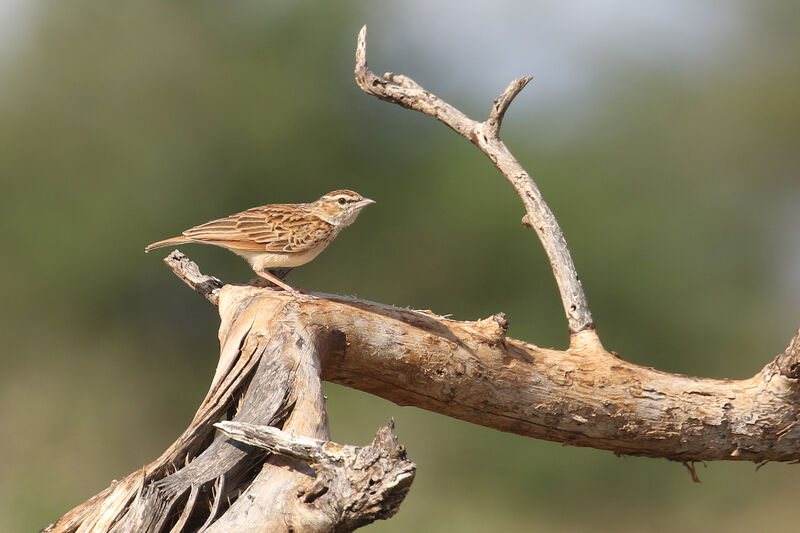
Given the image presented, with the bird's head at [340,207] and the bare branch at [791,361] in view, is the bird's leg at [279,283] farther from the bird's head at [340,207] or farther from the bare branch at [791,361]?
the bare branch at [791,361]

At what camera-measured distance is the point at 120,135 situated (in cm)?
1862

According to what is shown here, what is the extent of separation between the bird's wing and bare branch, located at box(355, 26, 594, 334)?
1.14 metres

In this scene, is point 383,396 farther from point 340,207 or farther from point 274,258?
point 340,207

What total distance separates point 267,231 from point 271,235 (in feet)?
0.20

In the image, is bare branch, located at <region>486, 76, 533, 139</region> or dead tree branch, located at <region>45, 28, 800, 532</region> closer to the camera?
dead tree branch, located at <region>45, 28, 800, 532</region>

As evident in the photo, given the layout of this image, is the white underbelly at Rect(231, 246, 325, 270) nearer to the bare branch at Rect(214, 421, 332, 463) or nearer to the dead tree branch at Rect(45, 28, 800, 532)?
the dead tree branch at Rect(45, 28, 800, 532)

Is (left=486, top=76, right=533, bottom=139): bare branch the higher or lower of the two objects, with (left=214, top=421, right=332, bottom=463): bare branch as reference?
higher

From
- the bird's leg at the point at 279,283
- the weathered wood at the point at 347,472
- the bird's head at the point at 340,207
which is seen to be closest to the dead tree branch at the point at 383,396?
the weathered wood at the point at 347,472

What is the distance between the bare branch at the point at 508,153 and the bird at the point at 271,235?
1.06m

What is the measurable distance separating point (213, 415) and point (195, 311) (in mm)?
13979

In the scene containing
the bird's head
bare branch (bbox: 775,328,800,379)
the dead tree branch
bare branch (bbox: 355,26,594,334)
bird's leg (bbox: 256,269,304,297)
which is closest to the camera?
the dead tree branch

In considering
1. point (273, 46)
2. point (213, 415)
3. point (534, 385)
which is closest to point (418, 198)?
point (273, 46)

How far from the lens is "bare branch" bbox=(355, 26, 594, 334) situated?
6742 mm

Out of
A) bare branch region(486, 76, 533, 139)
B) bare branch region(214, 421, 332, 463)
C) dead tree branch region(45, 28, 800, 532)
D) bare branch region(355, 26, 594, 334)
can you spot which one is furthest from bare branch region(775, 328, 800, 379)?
bare branch region(214, 421, 332, 463)
